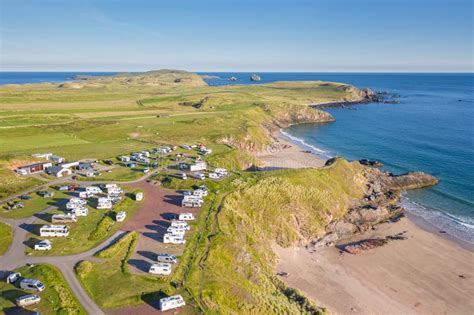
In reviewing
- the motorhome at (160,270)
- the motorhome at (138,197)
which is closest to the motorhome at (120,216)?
the motorhome at (138,197)

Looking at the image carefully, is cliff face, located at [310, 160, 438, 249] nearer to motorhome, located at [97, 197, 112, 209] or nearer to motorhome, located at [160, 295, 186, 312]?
motorhome, located at [160, 295, 186, 312]

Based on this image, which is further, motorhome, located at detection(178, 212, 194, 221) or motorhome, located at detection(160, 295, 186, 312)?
motorhome, located at detection(178, 212, 194, 221)

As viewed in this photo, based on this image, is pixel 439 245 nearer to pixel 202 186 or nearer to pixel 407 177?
pixel 407 177

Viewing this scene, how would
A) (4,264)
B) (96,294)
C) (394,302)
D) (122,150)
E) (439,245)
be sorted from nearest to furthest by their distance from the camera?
(96,294) → (4,264) → (394,302) → (439,245) → (122,150)

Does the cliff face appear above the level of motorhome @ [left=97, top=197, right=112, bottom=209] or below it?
below

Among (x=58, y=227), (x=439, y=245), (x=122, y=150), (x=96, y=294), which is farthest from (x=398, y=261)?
(x=122, y=150)

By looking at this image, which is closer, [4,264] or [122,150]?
[4,264]

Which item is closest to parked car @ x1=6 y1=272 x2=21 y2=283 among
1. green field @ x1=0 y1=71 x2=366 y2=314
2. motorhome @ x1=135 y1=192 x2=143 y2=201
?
green field @ x1=0 y1=71 x2=366 y2=314

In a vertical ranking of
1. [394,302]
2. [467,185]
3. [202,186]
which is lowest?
[394,302]

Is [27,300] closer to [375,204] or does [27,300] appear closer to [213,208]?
[213,208]
